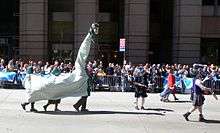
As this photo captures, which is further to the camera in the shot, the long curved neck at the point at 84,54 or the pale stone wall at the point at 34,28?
the pale stone wall at the point at 34,28

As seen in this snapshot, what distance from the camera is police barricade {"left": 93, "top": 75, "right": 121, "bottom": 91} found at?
98.6 ft

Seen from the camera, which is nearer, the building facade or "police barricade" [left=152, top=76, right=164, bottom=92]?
"police barricade" [left=152, top=76, right=164, bottom=92]

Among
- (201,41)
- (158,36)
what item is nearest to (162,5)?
(158,36)

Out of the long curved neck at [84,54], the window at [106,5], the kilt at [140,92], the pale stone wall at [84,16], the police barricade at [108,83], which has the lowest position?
the police barricade at [108,83]

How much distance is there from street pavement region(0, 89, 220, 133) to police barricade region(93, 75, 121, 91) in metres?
7.18

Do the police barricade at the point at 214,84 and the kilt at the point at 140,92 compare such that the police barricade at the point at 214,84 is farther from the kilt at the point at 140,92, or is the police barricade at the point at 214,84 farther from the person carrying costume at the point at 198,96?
the person carrying costume at the point at 198,96

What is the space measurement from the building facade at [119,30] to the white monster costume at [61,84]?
64.9 feet

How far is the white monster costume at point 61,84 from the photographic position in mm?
18219

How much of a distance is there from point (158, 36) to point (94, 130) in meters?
30.7

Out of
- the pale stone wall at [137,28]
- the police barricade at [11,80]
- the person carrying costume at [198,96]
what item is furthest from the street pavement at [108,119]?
the pale stone wall at [137,28]

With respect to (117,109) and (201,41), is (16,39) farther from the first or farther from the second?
(117,109)

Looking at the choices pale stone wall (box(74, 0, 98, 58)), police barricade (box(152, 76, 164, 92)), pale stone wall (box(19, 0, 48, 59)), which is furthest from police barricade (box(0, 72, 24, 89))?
pale stone wall (box(74, 0, 98, 58))

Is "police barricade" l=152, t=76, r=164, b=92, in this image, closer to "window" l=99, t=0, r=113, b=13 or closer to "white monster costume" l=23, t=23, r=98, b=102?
"white monster costume" l=23, t=23, r=98, b=102

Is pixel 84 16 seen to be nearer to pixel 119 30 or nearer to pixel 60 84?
pixel 119 30
